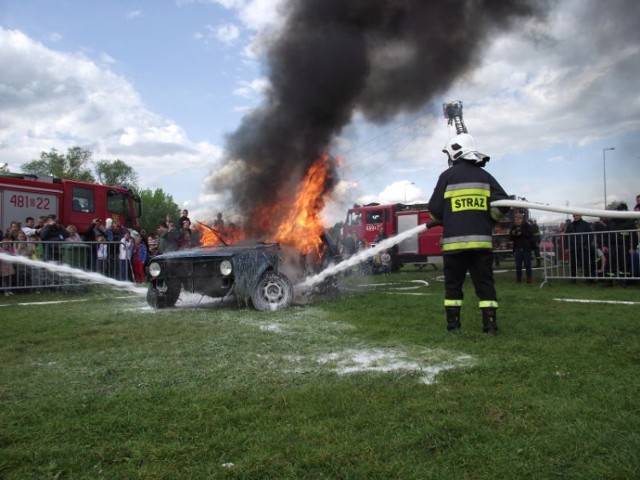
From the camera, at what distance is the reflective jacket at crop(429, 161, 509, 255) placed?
5324mm

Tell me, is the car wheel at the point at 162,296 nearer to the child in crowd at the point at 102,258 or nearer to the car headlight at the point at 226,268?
the car headlight at the point at 226,268

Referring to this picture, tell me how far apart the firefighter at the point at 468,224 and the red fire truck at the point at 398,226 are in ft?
46.2

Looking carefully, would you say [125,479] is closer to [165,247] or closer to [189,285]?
[189,285]

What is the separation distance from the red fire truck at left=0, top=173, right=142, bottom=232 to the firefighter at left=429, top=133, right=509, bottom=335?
12931 mm

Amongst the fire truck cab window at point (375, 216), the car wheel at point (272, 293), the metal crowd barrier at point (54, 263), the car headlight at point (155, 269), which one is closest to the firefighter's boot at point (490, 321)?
the car wheel at point (272, 293)

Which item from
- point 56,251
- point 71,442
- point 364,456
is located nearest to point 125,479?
point 71,442

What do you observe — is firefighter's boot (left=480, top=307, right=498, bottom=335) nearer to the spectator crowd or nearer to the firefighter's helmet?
the firefighter's helmet

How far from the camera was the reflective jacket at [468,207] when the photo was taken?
532cm

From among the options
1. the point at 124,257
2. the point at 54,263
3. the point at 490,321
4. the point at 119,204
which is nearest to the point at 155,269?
the point at 490,321

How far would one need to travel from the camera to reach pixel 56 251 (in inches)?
444

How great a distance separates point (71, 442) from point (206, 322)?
352 centimetres

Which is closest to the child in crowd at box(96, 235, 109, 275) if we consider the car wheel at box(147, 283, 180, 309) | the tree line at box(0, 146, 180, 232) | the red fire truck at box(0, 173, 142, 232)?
the red fire truck at box(0, 173, 142, 232)

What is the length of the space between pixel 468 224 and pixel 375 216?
52.6ft

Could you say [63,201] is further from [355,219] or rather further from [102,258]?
[355,219]
